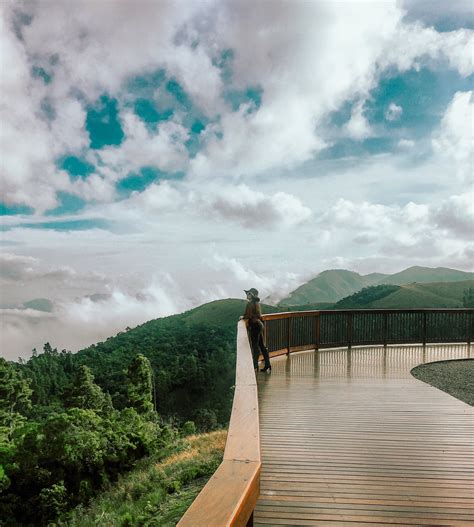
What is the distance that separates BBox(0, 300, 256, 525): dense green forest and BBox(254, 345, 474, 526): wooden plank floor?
16.2 metres

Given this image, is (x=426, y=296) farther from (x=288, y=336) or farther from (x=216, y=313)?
(x=288, y=336)

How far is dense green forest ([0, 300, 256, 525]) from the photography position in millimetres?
25141

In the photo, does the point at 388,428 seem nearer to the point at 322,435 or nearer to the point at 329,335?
the point at 322,435

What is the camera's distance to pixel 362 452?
16.1 ft

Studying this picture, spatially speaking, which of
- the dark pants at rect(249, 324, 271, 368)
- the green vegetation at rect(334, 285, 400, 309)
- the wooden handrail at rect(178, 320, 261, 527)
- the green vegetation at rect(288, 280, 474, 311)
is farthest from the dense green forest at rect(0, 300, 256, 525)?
the green vegetation at rect(288, 280, 474, 311)

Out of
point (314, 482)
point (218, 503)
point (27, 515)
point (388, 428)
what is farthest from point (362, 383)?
point (27, 515)

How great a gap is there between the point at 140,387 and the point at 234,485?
5543 centimetres

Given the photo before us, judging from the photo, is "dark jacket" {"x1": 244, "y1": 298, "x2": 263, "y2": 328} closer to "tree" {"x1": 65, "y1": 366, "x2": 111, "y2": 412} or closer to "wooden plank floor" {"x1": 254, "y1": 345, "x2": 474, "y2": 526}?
"wooden plank floor" {"x1": 254, "y1": 345, "x2": 474, "y2": 526}

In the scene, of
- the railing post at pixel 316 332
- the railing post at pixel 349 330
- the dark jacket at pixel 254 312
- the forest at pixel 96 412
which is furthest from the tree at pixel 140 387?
the dark jacket at pixel 254 312

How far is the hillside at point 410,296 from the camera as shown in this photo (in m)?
Answer: 117

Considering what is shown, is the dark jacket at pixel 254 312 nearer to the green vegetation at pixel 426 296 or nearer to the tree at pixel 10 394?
the tree at pixel 10 394

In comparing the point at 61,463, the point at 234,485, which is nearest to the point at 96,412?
the point at 61,463

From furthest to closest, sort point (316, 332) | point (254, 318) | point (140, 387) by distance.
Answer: point (140, 387), point (316, 332), point (254, 318)

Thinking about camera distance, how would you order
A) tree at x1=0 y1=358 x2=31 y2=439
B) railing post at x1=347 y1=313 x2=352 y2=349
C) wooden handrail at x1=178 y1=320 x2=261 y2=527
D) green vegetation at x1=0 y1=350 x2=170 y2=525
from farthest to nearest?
1. tree at x1=0 y1=358 x2=31 y2=439
2. green vegetation at x1=0 y1=350 x2=170 y2=525
3. railing post at x1=347 y1=313 x2=352 y2=349
4. wooden handrail at x1=178 y1=320 x2=261 y2=527
